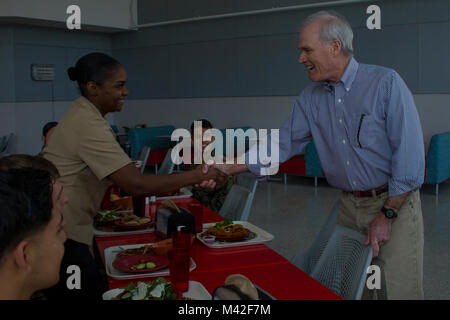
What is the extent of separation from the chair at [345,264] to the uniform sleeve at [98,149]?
3.42ft

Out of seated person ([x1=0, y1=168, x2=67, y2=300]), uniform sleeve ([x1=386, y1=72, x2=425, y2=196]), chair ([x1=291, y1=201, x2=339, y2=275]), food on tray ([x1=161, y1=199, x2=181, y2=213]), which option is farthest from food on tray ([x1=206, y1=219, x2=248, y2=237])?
seated person ([x1=0, y1=168, x2=67, y2=300])

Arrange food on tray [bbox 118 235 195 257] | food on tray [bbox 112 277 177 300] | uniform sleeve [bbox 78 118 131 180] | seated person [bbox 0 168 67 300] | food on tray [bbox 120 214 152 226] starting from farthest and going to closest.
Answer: food on tray [bbox 120 214 152 226]
uniform sleeve [bbox 78 118 131 180]
food on tray [bbox 118 235 195 257]
food on tray [bbox 112 277 177 300]
seated person [bbox 0 168 67 300]

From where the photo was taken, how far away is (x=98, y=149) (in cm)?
221

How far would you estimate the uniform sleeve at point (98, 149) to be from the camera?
86.5 inches

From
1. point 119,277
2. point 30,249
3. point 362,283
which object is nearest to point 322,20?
point 362,283

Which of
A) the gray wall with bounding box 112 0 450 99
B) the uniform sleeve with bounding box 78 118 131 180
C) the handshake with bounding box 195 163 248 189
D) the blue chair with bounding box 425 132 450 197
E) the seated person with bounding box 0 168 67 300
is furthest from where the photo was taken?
the gray wall with bounding box 112 0 450 99

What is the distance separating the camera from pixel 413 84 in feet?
26.9

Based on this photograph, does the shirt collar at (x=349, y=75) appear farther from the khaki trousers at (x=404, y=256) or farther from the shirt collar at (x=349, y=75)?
the khaki trousers at (x=404, y=256)

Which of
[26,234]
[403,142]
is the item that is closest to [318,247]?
[403,142]

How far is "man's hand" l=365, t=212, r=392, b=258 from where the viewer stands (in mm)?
2129

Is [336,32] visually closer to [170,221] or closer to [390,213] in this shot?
[390,213]

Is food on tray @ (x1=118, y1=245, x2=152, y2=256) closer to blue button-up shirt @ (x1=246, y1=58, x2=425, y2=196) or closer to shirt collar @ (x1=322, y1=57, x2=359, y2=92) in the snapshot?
blue button-up shirt @ (x1=246, y1=58, x2=425, y2=196)

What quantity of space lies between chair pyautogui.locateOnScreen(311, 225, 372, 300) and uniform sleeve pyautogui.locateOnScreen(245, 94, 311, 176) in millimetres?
595

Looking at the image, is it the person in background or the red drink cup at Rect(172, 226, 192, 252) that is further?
the person in background
